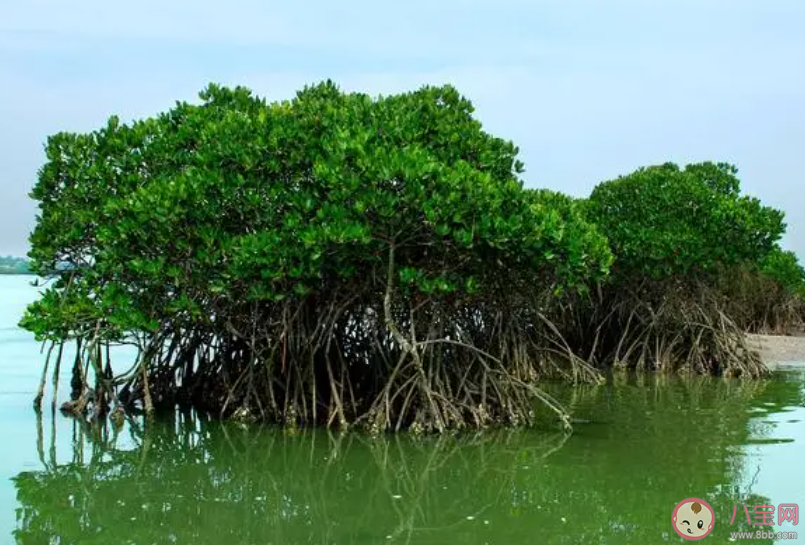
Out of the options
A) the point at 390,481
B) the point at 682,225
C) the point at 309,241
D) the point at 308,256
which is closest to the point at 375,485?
the point at 390,481

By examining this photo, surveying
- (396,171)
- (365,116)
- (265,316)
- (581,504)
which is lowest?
(581,504)

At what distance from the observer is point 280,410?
9898 millimetres

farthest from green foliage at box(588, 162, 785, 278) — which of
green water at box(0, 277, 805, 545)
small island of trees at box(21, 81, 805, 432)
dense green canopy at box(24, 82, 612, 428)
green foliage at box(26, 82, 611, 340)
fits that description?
green foliage at box(26, 82, 611, 340)

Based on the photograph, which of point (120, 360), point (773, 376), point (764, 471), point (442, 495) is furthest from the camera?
point (120, 360)

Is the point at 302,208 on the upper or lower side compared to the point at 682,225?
lower

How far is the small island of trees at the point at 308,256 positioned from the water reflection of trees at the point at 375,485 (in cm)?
67

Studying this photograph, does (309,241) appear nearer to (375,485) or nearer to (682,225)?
(375,485)

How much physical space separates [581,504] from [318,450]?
2.55m

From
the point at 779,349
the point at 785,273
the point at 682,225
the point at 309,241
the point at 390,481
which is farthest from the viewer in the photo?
the point at 785,273

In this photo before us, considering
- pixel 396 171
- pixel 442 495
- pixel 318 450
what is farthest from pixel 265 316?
pixel 442 495

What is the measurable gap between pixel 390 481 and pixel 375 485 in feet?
0.49

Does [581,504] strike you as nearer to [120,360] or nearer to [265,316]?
[265,316]

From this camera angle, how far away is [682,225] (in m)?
14.9

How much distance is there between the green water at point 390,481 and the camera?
6117mm
